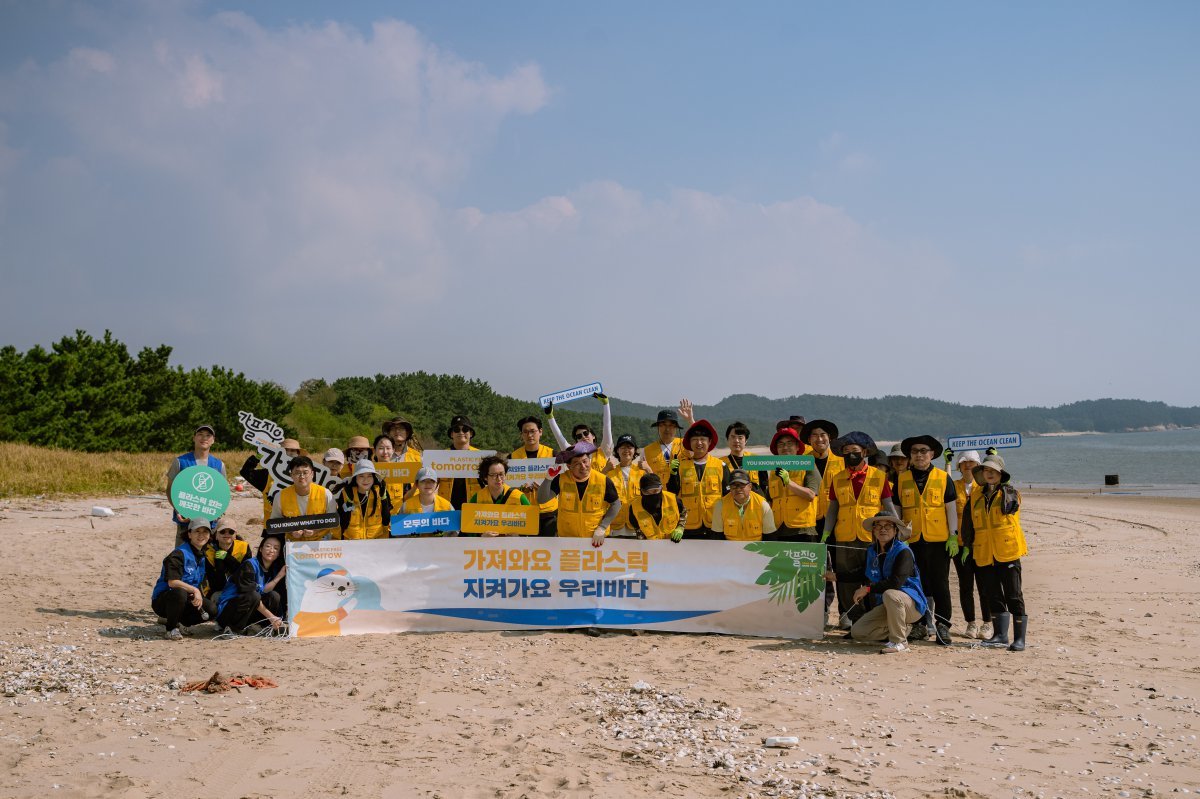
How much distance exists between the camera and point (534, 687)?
6.43 metres

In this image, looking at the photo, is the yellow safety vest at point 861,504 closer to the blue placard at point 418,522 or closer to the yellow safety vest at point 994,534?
the yellow safety vest at point 994,534

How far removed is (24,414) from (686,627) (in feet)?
98.6

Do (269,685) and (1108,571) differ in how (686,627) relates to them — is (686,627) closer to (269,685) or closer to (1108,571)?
(269,685)

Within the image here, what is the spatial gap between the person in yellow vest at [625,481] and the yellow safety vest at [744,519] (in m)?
0.85

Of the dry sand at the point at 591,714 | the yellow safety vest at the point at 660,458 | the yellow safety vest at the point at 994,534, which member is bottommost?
the dry sand at the point at 591,714

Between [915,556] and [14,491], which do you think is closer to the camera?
[915,556]

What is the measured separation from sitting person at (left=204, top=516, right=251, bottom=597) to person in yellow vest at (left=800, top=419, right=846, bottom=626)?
542 centimetres

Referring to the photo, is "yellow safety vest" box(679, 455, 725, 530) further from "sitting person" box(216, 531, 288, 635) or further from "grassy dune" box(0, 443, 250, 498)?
"grassy dune" box(0, 443, 250, 498)

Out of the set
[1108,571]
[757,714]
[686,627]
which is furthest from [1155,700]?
[1108,571]

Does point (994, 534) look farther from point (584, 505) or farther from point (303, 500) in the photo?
point (303, 500)

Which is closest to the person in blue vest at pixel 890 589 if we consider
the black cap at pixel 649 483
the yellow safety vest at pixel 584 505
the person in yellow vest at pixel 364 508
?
the black cap at pixel 649 483

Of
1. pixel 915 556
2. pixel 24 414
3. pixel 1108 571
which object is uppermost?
pixel 24 414

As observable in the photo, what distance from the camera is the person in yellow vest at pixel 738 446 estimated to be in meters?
8.65

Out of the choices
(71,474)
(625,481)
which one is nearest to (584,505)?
(625,481)
